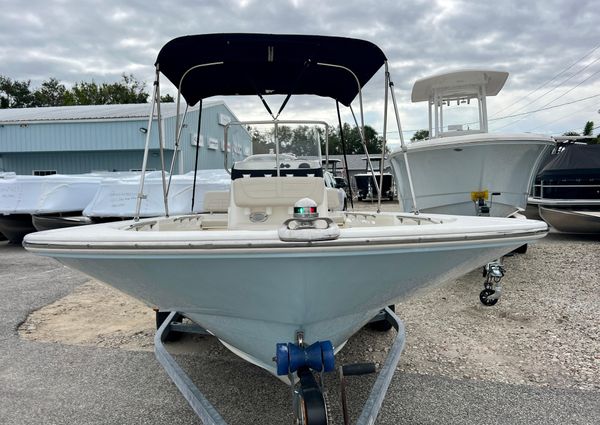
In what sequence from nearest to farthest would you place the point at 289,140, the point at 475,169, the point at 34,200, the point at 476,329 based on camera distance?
the point at 476,329 → the point at 289,140 → the point at 475,169 → the point at 34,200

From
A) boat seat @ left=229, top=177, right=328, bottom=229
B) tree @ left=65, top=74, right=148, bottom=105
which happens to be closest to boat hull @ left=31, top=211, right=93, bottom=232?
boat seat @ left=229, top=177, right=328, bottom=229

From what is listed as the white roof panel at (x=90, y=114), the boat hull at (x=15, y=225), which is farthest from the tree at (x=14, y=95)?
the boat hull at (x=15, y=225)

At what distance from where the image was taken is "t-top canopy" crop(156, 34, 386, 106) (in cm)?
323

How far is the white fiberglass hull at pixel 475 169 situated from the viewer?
5590 mm

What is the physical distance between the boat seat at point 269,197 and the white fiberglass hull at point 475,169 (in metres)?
3.01

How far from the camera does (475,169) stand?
5.71 meters

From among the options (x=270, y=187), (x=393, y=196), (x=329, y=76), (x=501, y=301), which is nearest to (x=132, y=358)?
(x=270, y=187)

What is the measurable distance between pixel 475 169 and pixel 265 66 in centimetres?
321

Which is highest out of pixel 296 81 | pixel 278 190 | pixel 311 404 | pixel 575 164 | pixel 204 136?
pixel 204 136

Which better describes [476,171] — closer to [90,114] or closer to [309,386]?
[309,386]

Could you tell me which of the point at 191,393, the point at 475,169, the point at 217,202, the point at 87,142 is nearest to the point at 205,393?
the point at 191,393

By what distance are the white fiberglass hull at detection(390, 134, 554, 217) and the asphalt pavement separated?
3.44 meters

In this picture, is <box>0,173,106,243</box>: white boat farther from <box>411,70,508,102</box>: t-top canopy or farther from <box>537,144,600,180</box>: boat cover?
<box>537,144,600,180</box>: boat cover

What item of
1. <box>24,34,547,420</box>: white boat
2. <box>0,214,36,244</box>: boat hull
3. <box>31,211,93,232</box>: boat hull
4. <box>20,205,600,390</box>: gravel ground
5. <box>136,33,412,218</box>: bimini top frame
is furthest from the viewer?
<box>0,214,36,244</box>: boat hull
